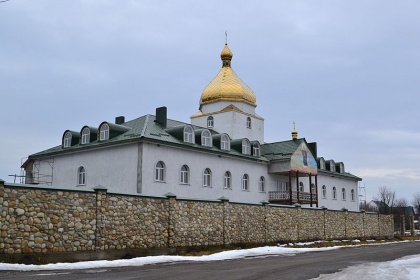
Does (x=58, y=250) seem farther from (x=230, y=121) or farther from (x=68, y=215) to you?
(x=230, y=121)

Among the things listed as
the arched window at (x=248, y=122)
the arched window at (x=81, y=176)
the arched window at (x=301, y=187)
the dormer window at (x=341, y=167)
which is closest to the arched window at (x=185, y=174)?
the arched window at (x=81, y=176)

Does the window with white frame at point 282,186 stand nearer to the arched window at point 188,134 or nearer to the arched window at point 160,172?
the arched window at point 188,134

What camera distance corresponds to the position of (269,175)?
35625 millimetres

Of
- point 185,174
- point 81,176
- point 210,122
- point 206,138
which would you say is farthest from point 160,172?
point 210,122

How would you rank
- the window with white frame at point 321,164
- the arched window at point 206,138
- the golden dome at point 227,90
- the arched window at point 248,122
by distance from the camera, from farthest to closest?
the window with white frame at point 321,164
the arched window at point 248,122
the golden dome at point 227,90
the arched window at point 206,138

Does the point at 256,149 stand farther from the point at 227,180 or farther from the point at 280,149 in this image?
the point at 227,180

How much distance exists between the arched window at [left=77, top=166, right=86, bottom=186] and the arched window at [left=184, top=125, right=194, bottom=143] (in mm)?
6488

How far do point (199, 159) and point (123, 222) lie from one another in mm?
13313

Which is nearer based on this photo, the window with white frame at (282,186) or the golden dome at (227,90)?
the window with white frame at (282,186)

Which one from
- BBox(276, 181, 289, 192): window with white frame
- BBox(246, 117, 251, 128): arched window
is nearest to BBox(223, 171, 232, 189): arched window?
BBox(276, 181, 289, 192): window with white frame

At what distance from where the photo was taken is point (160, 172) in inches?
1062

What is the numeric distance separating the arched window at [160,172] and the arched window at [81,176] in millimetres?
5045

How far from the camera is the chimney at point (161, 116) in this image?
3033cm

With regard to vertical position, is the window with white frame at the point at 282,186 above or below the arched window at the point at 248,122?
below
